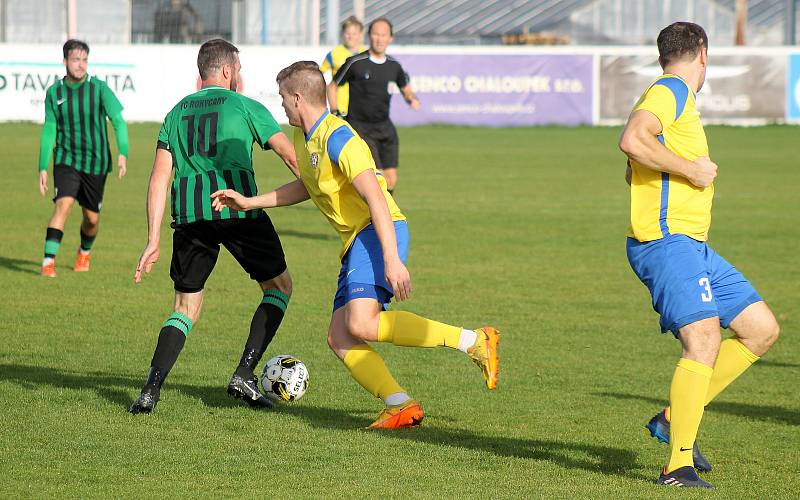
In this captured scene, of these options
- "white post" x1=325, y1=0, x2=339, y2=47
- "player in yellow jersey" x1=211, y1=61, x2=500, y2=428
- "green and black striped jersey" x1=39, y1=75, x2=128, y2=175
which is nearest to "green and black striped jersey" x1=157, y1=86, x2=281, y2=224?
"player in yellow jersey" x1=211, y1=61, x2=500, y2=428

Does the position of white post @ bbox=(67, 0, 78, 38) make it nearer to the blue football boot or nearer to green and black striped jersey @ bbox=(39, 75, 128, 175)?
green and black striped jersey @ bbox=(39, 75, 128, 175)

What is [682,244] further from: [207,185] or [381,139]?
[381,139]

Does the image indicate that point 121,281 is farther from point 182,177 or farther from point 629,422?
point 629,422

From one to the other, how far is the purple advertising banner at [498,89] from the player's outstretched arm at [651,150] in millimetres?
26526

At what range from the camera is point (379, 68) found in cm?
1427

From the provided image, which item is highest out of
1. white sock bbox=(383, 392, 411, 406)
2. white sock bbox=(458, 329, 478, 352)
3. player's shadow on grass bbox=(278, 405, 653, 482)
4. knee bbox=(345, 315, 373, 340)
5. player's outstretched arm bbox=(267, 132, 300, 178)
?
player's outstretched arm bbox=(267, 132, 300, 178)

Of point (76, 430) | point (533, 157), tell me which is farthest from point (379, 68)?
point (533, 157)

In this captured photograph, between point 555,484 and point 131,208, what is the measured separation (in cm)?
1231

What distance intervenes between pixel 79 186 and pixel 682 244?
25.5 ft

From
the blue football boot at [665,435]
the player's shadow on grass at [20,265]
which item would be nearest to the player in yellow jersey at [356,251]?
the blue football boot at [665,435]

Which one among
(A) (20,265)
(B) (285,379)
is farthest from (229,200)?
(A) (20,265)

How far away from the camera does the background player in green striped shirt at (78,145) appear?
1139 centimetres

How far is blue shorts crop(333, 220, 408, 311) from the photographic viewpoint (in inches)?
234

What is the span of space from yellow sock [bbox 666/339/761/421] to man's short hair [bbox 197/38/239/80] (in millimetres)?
2938
